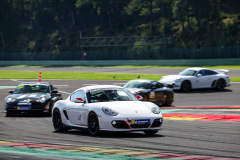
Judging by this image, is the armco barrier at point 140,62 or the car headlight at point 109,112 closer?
the car headlight at point 109,112

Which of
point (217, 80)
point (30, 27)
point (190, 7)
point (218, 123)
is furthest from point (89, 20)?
point (218, 123)

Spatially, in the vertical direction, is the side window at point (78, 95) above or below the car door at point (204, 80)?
above

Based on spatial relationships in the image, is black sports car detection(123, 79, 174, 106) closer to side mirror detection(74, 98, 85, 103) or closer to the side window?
the side window

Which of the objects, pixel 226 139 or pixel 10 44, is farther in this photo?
pixel 10 44

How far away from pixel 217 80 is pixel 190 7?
5689 centimetres

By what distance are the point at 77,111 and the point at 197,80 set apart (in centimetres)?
1600

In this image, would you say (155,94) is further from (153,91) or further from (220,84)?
(220,84)

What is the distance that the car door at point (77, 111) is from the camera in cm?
977

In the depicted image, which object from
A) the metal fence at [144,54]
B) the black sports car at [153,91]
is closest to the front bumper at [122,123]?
the black sports car at [153,91]

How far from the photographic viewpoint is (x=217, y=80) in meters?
25.1

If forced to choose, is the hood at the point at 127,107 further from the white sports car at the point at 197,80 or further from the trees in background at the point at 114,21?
the trees in background at the point at 114,21

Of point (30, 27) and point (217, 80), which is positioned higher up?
point (30, 27)

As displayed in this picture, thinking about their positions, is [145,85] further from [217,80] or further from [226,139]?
[226,139]

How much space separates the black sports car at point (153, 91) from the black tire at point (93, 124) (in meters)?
9.12
